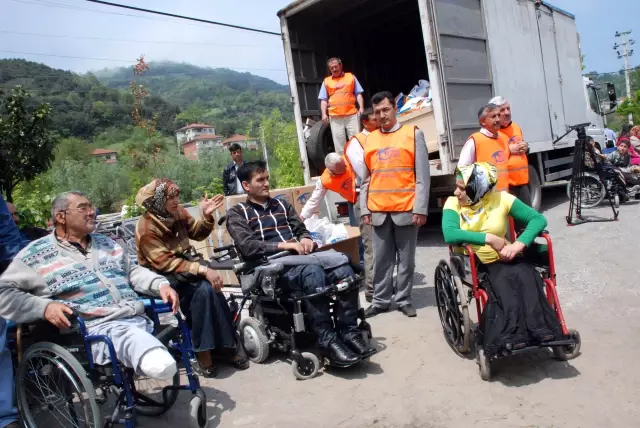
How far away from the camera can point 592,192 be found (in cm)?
869

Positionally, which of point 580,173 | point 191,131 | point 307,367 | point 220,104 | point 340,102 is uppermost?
point 220,104

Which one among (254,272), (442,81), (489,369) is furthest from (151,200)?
(442,81)

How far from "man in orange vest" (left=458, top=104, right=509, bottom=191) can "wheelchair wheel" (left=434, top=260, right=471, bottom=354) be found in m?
1.58

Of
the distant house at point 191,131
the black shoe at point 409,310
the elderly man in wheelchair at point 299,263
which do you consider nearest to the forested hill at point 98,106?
the distant house at point 191,131

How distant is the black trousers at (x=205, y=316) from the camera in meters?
3.86

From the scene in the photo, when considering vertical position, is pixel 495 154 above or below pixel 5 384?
above

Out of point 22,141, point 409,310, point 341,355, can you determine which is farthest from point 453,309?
point 22,141

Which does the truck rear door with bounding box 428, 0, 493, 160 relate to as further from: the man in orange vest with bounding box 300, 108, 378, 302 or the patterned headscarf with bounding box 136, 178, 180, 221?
the patterned headscarf with bounding box 136, 178, 180, 221

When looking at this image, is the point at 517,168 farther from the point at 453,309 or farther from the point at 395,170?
the point at 453,309

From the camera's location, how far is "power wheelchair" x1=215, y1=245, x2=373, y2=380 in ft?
11.9

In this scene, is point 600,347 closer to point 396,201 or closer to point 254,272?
point 396,201

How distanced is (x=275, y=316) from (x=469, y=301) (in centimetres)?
143

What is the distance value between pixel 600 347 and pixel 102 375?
3.13 metres

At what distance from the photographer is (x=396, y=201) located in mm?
4594
